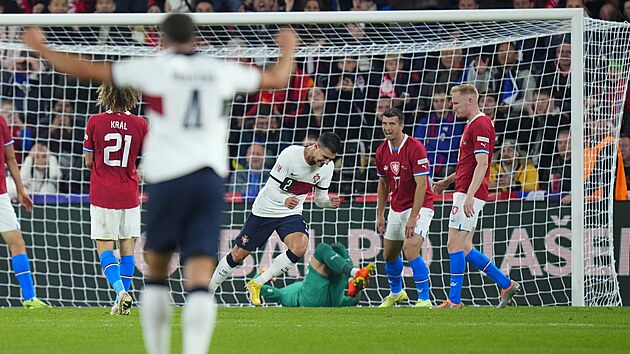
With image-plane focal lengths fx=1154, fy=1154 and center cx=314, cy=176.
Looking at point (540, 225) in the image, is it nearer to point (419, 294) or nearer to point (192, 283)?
point (419, 294)

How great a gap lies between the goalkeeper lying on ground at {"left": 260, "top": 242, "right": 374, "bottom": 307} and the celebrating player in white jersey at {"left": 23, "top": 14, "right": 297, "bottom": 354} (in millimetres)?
6154

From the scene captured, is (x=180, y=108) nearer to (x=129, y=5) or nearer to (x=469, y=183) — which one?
(x=469, y=183)

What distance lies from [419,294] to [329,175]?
1.57 metres

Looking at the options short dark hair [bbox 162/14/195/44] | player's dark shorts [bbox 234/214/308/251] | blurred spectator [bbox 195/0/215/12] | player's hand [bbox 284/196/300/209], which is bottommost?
player's dark shorts [bbox 234/214/308/251]

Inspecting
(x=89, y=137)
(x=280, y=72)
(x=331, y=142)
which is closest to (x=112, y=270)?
(x=89, y=137)

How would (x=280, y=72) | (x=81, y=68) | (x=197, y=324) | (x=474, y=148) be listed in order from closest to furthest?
(x=197, y=324), (x=81, y=68), (x=280, y=72), (x=474, y=148)

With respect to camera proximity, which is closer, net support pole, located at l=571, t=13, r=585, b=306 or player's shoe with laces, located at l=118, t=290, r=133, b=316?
player's shoe with laces, located at l=118, t=290, r=133, b=316

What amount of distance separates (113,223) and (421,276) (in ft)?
11.0

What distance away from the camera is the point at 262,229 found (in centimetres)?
1147

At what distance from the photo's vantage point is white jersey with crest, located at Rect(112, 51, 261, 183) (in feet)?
18.2

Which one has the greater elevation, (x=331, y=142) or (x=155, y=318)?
(x=331, y=142)

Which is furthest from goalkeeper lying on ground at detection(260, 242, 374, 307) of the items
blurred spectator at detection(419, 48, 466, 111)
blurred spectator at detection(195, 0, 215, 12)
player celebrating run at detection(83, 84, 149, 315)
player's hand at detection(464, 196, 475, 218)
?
blurred spectator at detection(195, 0, 215, 12)

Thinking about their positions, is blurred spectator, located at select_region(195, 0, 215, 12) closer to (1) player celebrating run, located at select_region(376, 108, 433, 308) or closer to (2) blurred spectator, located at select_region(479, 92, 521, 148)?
(2) blurred spectator, located at select_region(479, 92, 521, 148)

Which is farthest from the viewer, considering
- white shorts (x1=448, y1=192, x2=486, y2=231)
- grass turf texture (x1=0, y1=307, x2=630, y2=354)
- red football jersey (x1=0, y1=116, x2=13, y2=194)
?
red football jersey (x1=0, y1=116, x2=13, y2=194)
